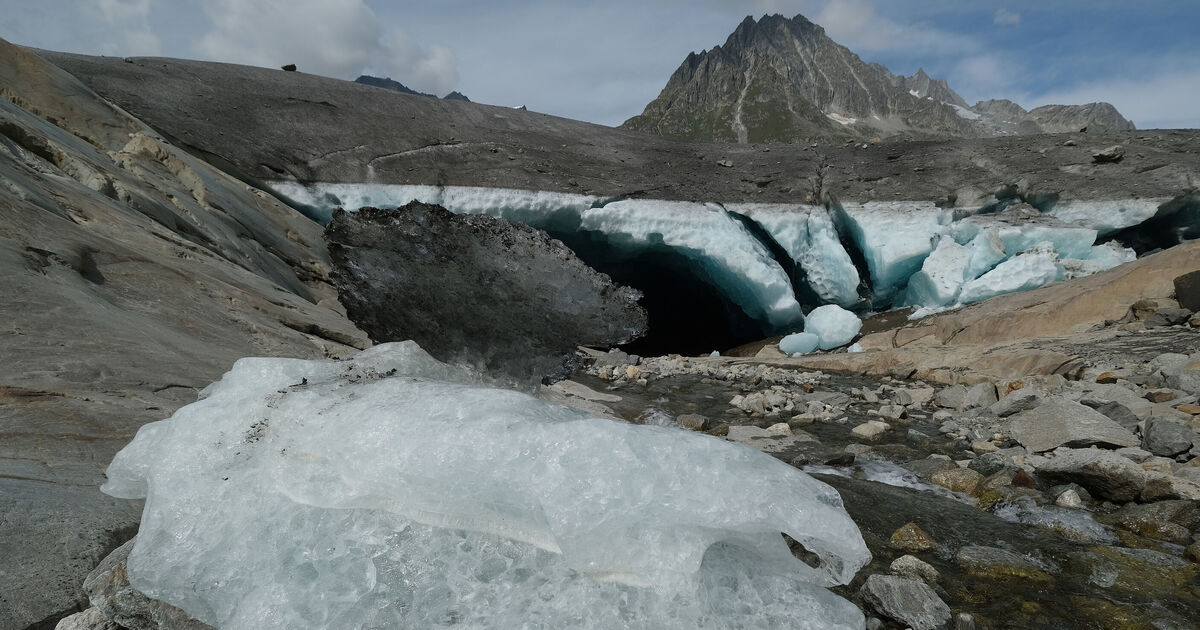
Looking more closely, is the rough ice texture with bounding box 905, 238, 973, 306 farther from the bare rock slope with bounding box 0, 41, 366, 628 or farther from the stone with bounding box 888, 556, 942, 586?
the bare rock slope with bounding box 0, 41, 366, 628

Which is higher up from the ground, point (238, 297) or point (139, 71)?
point (139, 71)

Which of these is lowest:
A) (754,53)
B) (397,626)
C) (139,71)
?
(397,626)

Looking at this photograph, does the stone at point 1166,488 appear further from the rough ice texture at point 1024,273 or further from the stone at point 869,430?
the rough ice texture at point 1024,273

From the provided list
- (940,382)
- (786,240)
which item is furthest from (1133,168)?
(940,382)

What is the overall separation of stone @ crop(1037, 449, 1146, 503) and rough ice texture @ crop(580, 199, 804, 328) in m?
8.89

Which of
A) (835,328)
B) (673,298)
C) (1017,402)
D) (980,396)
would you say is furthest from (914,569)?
(673,298)

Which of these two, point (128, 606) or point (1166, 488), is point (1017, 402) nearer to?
point (1166, 488)

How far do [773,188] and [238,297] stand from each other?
12.4m

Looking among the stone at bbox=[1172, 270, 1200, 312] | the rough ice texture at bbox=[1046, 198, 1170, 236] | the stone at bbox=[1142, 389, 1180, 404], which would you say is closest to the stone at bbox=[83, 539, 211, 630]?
the stone at bbox=[1142, 389, 1180, 404]

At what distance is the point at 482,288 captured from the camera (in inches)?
166

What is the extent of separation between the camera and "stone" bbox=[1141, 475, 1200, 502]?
12.4 ft

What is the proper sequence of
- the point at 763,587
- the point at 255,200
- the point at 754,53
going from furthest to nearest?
the point at 754,53
the point at 255,200
the point at 763,587

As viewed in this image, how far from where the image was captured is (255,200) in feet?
33.3

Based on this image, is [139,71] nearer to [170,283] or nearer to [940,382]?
[170,283]
